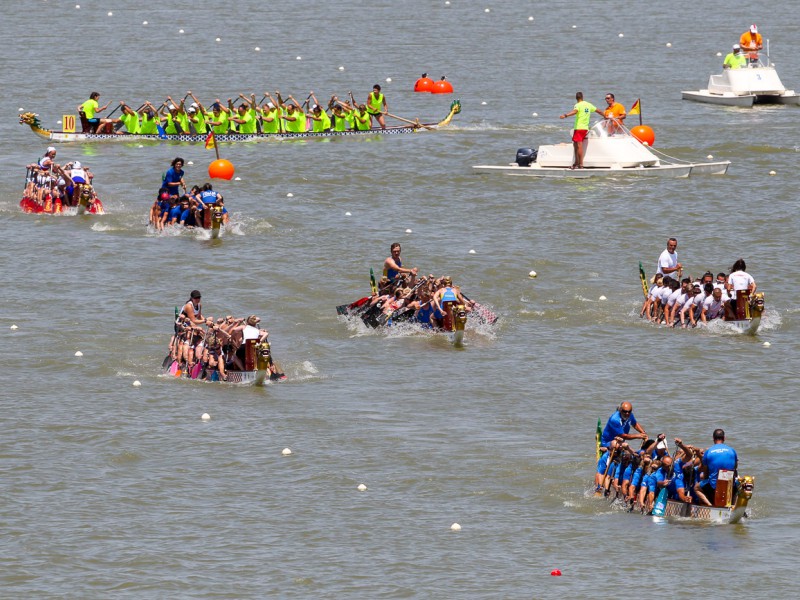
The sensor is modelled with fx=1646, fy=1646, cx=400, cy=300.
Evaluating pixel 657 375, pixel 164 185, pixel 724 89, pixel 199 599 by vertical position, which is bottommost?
pixel 199 599

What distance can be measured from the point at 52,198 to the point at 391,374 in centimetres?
1646

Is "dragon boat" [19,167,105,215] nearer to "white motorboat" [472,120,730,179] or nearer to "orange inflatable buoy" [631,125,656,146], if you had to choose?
"white motorboat" [472,120,730,179]

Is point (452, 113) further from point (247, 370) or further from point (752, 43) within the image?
point (247, 370)

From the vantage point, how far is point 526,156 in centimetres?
4722

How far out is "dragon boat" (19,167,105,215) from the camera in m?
43.2

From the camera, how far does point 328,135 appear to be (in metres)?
53.8

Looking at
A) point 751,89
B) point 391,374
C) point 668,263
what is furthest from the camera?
point 751,89

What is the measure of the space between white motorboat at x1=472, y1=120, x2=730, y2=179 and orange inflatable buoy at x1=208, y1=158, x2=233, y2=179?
7616 millimetres

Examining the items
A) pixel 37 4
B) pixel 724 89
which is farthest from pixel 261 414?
pixel 37 4

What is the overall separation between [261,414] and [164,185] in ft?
45.9

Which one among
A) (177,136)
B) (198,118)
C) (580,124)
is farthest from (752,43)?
(177,136)

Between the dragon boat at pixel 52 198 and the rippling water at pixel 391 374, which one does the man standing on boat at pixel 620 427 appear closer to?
the rippling water at pixel 391 374

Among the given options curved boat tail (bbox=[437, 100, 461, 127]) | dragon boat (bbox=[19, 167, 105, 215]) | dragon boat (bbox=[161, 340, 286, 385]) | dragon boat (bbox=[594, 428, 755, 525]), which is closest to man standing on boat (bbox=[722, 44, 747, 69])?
curved boat tail (bbox=[437, 100, 461, 127])

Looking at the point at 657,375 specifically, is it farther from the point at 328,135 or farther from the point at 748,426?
the point at 328,135
